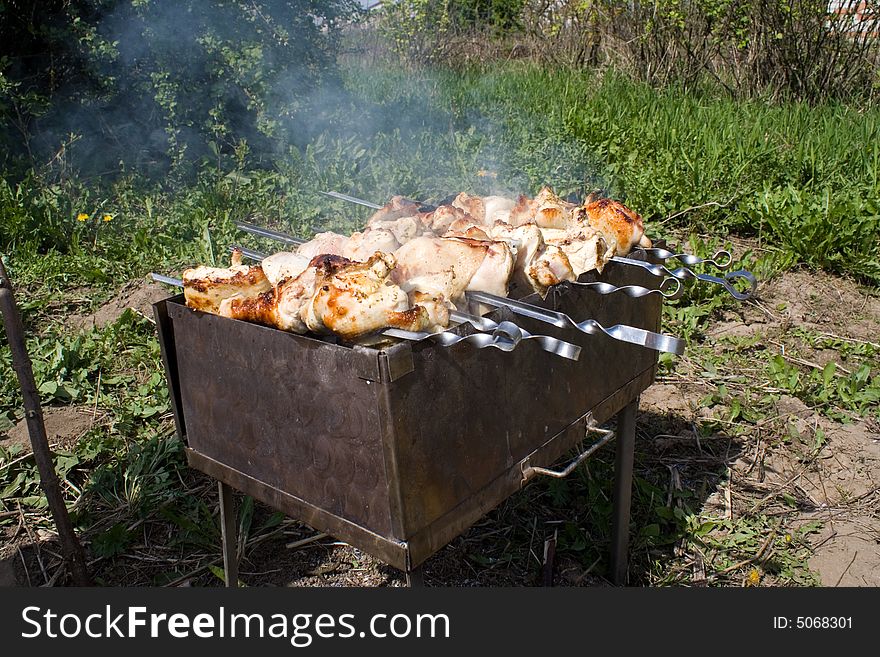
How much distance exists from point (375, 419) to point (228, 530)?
1068mm

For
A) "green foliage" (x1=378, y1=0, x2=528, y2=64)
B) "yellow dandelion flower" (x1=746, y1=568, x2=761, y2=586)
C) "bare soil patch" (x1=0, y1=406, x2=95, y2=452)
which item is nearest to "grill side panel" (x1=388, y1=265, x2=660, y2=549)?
"yellow dandelion flower" (x1=746, y1=568, x2=761, y2=586)

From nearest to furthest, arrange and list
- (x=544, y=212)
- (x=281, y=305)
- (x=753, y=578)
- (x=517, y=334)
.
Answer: (x=517, y=334) → (x=281, y=305) → (x=544, y=212) → (x=753, y=578)

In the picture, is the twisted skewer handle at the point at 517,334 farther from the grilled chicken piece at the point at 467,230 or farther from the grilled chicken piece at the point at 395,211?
the grilled chicken piece at the point at 395,211

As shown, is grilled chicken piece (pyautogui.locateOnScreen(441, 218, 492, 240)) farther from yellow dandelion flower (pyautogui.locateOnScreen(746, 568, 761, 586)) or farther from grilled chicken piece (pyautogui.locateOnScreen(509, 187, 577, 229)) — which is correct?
yellow dandelion flower (pyautogui.locateOnScreen(746, 568, 761, 586))

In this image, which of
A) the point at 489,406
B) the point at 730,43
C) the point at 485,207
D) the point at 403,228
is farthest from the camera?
the point at 730,43

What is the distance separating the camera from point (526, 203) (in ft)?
8.40

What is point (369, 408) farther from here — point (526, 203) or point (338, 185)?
point (338, 185)

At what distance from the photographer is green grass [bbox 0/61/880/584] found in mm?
3199

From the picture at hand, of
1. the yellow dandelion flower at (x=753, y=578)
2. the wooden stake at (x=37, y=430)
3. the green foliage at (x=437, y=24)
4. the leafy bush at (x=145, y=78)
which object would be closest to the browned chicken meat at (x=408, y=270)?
the wooden stake at (x=37, y=430)

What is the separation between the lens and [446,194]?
19.0ft

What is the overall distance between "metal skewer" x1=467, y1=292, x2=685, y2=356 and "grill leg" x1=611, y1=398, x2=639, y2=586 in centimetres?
103

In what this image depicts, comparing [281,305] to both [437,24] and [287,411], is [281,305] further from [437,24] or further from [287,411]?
[437,24]

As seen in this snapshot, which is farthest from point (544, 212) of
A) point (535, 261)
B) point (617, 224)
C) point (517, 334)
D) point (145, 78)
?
point (145, 78)

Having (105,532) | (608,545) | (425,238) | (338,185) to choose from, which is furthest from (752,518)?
(338,185)
